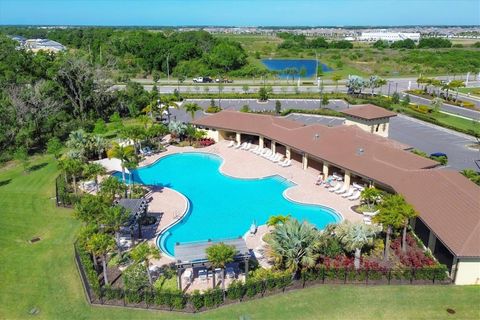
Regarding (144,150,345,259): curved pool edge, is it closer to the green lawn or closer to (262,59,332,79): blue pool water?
the green lawn

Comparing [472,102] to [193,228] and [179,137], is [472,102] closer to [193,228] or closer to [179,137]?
[179,137]

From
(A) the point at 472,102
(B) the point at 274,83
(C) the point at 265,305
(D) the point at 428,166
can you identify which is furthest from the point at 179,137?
(A) the point at 472,102

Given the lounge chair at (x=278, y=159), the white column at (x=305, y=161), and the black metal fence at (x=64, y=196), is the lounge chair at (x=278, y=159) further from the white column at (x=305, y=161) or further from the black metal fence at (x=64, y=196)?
the black metal fence at (x=64, y=196)

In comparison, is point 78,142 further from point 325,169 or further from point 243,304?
point 243,304

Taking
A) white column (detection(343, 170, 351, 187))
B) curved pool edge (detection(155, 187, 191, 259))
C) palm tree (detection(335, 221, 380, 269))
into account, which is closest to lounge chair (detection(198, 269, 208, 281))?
curved pool edge (detection(155, 187, 191, 259))

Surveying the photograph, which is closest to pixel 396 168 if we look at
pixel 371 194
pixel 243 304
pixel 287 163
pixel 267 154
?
pixel 371 194
